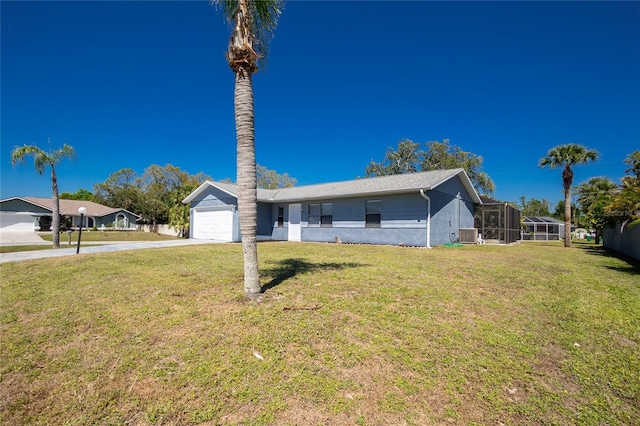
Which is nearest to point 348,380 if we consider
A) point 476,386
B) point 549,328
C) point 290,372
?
point 290,372

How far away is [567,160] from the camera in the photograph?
18453mm

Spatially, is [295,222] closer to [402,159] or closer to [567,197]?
[567,197]

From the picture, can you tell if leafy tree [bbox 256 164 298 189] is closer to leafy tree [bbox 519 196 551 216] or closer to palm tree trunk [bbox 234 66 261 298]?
palm tree trunk [bbox 234 66 261 298]

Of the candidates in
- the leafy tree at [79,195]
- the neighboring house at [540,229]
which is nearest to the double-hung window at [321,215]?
the neighboring house at [540,229]

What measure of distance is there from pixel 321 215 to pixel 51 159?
1426 centimetres

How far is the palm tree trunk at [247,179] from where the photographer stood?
4.90 m

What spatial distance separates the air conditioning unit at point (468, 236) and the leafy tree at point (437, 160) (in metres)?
19.2

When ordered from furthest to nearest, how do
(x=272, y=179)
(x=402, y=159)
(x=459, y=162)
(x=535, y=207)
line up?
(x=535, y=207) < (x=272, y=179) < (x=402, y=159) < (x=459, y=162)

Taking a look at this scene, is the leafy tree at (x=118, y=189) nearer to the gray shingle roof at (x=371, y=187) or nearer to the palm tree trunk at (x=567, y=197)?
the gray shingle roof at (x=371, y=187)

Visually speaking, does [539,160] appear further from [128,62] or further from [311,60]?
[128,62]

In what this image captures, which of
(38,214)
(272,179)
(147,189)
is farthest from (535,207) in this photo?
(38,214)

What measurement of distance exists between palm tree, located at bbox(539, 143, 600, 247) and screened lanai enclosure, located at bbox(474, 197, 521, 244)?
284cm

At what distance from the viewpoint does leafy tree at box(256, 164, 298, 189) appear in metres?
47.6

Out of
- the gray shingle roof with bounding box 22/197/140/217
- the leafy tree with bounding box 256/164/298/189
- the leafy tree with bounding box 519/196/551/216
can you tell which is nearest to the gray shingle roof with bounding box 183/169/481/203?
the gray shingle roof with bounding box 22/197/140/217
